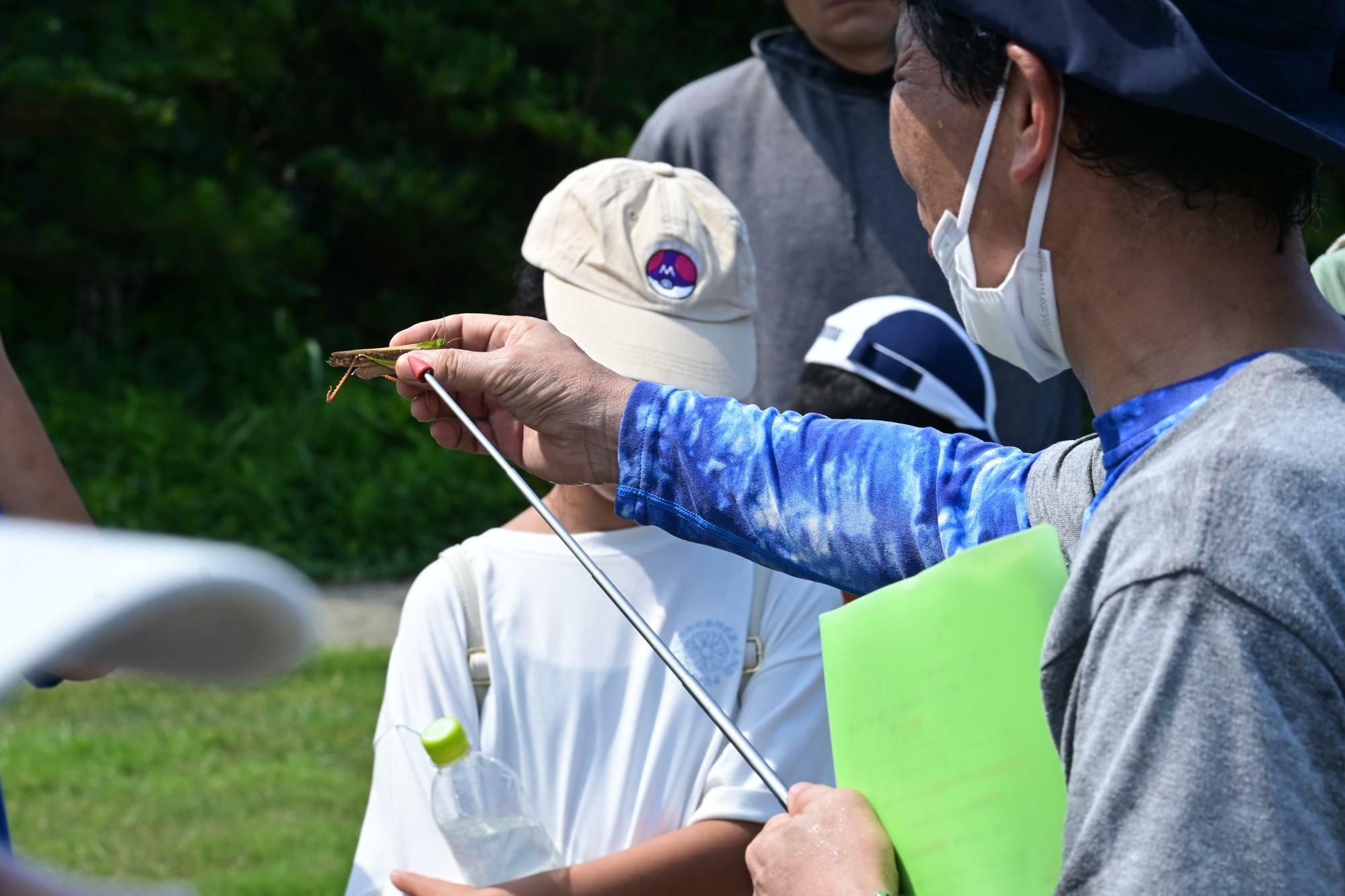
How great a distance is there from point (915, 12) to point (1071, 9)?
233 millimetres

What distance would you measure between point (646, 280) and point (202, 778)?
3.71m

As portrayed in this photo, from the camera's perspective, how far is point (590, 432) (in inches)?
77.0

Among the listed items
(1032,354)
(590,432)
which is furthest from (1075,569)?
(590,432)

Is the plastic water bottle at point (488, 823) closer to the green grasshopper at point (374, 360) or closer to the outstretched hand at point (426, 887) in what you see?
the outstretched hand at point (426, 887)

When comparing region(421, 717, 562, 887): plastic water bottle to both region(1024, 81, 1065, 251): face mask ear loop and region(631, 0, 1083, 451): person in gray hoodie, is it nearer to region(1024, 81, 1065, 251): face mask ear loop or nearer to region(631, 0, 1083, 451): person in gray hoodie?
region(1024, 81, 1065, 251): face mask ear loop

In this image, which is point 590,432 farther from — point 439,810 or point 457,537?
point 457,537

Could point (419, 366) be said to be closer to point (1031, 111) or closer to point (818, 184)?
point (1031, 111)

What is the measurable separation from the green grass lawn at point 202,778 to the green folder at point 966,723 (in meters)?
3.11

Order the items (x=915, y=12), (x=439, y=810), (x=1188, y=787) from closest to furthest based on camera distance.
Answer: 1. (x=1188, y=787)
2. (x=915, y=12)
3. (x=439, y=810)

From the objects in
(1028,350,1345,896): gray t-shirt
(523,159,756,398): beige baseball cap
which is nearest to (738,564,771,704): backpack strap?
(523,159,756,398): beige baseball cap

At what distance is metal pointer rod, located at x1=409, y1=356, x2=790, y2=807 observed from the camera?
158 centimetres

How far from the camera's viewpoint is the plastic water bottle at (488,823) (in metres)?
2.11

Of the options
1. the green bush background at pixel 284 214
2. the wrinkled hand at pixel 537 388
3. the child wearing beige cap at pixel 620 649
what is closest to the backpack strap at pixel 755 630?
the child wearing beige cap at pixel 620 649

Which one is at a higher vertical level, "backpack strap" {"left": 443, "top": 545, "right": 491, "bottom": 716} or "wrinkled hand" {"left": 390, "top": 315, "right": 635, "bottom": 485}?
"wrinkled hand" {"left": 390, "top": 315, "right": 635, "bottom": 485}
